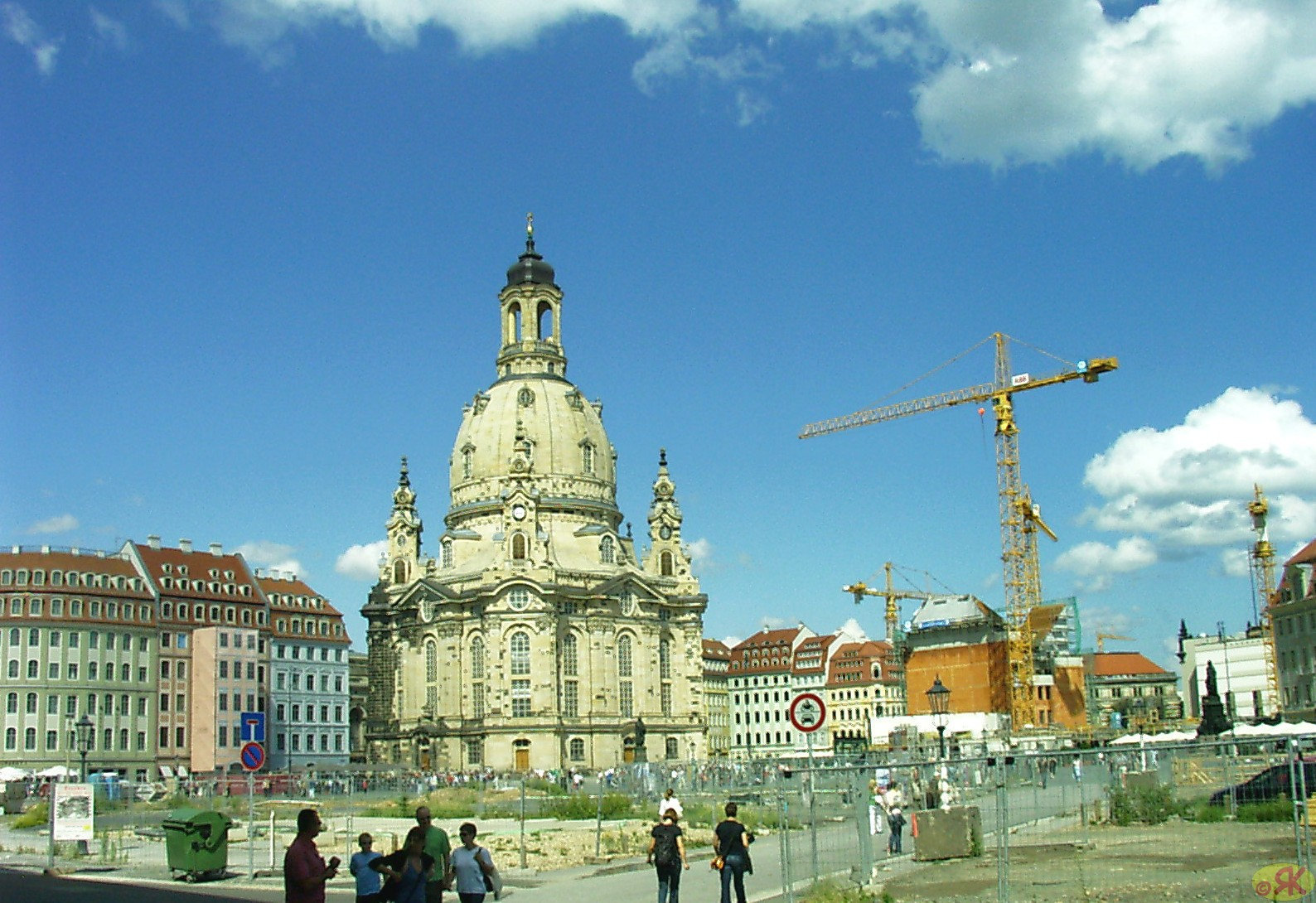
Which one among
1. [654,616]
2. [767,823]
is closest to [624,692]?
[654,616]

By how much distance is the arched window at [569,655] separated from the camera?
10250 cm

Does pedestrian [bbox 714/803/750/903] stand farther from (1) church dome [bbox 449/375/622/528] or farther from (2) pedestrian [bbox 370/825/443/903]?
(1) church dome [bbox 449/375/622/528]

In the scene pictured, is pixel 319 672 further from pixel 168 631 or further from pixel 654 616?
pixel 654 616

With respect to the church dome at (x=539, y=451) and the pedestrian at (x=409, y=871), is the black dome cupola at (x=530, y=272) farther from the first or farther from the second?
the pedestrian at (x=409, y=871)

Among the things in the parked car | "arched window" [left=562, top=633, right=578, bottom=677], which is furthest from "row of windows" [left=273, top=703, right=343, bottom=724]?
the parked car

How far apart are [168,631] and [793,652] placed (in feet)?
264

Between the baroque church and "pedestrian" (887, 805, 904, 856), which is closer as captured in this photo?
"pedestrian" (887, 805, 904, 856)

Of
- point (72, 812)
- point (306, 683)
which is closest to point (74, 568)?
point (306, 683)

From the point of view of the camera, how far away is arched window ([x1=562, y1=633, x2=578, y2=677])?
336ft

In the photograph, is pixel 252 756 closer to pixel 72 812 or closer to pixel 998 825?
pixel 72 812

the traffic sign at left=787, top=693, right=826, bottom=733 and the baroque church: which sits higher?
the baroque church

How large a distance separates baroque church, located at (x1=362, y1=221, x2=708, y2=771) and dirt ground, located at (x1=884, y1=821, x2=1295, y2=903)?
251ft

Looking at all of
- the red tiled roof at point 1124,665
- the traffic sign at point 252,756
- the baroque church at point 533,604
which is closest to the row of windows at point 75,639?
the baroque church at point 533,604

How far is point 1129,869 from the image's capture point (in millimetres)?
21797
